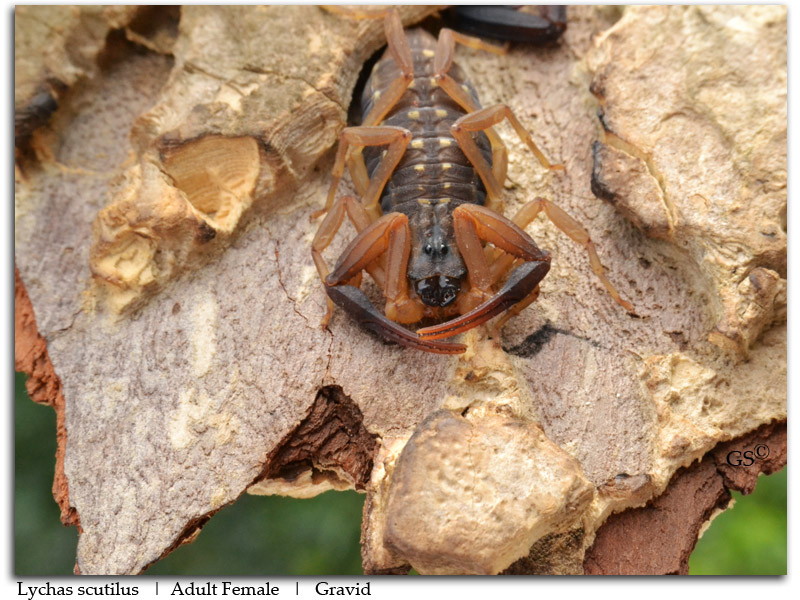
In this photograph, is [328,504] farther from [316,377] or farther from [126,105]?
[126,105]

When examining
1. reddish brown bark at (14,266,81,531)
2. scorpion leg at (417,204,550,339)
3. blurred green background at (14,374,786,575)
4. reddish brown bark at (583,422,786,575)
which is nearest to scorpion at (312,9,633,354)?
scorpion leg at (417,204,550,339)

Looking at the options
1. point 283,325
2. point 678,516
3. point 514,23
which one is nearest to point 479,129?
point 514,23

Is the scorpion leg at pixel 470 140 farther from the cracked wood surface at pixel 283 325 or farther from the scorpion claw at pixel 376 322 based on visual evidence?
the scorpion claw at pixel 376 322

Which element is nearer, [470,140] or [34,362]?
[470,140]

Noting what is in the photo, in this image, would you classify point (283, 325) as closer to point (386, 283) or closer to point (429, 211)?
point (386, 283)

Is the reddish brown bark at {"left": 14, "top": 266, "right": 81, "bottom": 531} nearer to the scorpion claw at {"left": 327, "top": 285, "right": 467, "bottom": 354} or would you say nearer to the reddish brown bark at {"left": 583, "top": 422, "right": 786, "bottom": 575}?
the scorpion claw at {"left": 327, "top": 285, "right": 467, "bottom": 354}

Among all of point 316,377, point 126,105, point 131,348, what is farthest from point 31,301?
point 316,377
